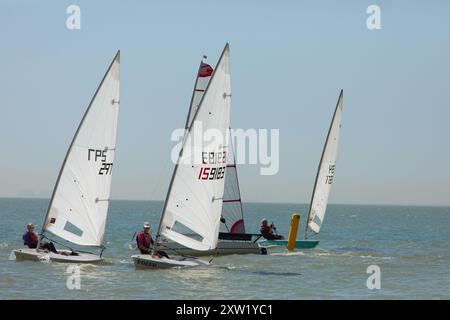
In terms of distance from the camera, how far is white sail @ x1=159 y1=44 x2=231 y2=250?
1013 inches

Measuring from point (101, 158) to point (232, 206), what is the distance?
9.53m

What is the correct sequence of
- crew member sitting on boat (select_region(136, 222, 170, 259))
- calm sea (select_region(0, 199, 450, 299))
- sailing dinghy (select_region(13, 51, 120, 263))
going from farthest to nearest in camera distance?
sailing dinghy (select_region(13, 51, 120, 263))
crew member sitting on boat (select_region(136, 222, 170, 259))
calm sea (select_region(0, 199, 450, 299))

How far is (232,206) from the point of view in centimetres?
3559

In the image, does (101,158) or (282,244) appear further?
(282,244)

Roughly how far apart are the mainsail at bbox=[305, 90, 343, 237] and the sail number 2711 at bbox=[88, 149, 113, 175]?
15.5 metres

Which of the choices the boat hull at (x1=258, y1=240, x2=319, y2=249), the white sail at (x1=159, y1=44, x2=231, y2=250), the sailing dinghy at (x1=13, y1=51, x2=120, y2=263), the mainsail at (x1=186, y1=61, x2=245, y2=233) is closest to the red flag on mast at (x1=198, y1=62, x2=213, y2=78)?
the mainsail at (x1=186, y1=61, x2=245, y2=233)

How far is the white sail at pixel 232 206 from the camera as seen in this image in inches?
1387

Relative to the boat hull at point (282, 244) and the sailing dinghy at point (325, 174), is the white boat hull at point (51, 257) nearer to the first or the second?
the boat hull at point (282, 244)

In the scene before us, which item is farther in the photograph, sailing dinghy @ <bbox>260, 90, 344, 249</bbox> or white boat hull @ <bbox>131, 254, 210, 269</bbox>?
sailing dinghy @ <bbox>260, 90, 344, 249</bbox>

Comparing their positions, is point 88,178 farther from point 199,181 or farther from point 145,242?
point 199,181

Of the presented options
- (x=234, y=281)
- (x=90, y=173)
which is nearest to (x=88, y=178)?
(x=90, y=173)

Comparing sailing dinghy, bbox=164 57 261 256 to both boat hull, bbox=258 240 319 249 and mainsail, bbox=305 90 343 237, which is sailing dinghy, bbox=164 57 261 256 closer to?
boat hull, bbox=258 240 319 249
